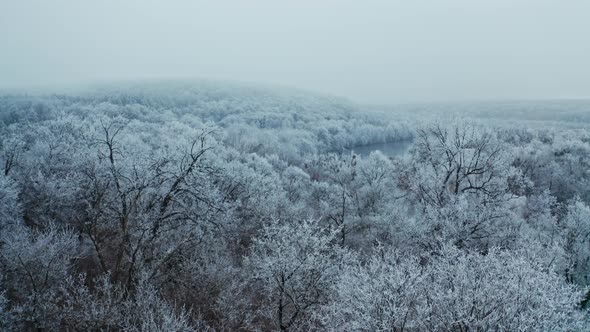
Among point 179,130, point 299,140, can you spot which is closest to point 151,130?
point 179,130

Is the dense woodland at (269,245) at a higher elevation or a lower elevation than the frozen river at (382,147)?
higher

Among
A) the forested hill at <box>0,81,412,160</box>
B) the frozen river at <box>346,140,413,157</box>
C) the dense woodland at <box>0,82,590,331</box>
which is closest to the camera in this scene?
the dense woodland at <box>0,82,590,331</box>

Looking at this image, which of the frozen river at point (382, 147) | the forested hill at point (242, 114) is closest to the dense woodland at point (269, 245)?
the forested hill at point (242, 114)

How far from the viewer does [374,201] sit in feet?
111

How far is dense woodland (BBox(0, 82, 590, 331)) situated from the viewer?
12531mm

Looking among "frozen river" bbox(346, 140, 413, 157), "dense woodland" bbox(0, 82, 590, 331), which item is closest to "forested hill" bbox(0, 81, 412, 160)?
"frozen river" bbox(346, 140, 413, 157)

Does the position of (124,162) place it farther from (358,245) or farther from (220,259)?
(358,245)

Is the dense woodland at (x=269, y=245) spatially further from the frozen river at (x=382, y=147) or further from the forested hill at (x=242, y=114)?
the frozen river at (x=382, y=147)

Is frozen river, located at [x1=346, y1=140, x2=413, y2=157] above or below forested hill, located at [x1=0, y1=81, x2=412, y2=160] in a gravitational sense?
below

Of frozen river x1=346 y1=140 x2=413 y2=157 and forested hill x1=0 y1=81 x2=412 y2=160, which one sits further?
frozen river x1=346 y1=140 x2=413 y2=157

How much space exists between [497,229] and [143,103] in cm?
9445

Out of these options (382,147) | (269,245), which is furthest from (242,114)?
(269,245)

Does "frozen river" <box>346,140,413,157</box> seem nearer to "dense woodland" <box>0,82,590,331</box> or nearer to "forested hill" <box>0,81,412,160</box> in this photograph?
"forested hill" <box>0,81,412,160</box>

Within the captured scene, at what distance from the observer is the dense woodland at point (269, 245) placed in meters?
12.5
